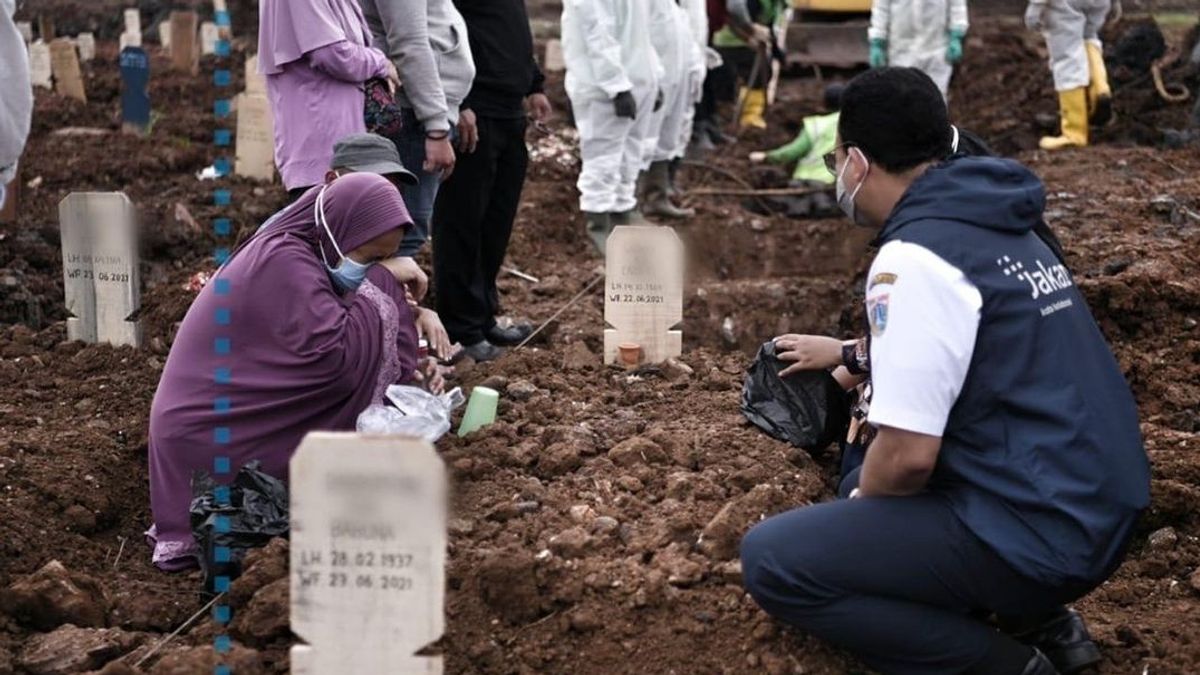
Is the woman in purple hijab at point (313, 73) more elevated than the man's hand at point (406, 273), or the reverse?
the woman in purple hijab at point (313, 73)

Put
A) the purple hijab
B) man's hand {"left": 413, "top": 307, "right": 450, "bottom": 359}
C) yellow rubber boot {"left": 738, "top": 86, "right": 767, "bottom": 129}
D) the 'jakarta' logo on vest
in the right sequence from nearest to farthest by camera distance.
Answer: the 'jakarta' logo on vest < the purple hijab < man's hand {"left": 413, "top": 307, "right": 450, "bottom": 359} < yellow rubber boot {"left": 738, "top": 86, "right": 767, "bottom": 129}

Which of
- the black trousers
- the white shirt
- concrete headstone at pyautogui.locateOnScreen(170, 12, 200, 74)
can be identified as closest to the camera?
the white shirt

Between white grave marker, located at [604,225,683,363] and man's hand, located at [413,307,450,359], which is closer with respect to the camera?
man's hand, located at [413,307,450,359]

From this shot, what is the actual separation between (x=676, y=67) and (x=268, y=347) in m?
5.05

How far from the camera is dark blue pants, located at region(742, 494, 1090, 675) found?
3.30 meters

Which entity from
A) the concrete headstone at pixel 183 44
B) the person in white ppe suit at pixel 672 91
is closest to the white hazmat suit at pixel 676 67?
the person in white ppe suit at pixel 672 91

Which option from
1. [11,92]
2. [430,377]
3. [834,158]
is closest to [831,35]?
[430,377]

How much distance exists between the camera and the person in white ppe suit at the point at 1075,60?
11.0m

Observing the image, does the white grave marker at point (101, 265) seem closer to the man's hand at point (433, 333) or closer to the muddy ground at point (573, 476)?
the muddy ground at point (573, 476)

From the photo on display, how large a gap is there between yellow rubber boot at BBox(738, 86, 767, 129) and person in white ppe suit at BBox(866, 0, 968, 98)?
7.24 feet

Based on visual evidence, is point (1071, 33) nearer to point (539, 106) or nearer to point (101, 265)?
point (539, 106)

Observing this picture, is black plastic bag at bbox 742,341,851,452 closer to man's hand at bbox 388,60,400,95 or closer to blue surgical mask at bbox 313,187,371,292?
blue surgical mask at bbox 313,187,371,292

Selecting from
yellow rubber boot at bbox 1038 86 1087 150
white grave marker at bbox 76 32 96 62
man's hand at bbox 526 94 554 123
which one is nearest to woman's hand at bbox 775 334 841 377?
man's hand at bbox 526 94 554 123

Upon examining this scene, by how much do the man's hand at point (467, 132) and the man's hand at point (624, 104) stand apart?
2.17m
